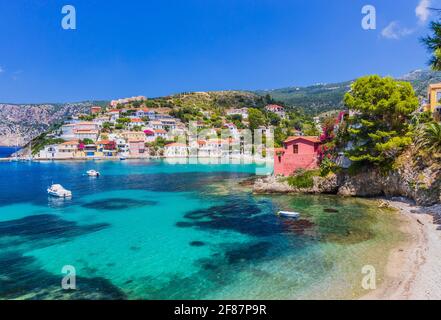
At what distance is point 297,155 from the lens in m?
37.7

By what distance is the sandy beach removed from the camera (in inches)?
487

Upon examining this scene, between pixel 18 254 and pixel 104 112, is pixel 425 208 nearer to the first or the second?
pixel 18 254

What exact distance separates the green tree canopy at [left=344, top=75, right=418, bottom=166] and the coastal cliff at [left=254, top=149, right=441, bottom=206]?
149cm

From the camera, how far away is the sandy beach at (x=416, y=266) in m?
12.4

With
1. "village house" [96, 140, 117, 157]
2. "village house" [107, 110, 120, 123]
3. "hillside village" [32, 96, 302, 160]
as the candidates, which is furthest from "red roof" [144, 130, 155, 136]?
"village house" [107, 110, 120, 123]

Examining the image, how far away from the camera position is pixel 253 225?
2366cm

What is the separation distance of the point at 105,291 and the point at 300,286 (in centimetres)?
856

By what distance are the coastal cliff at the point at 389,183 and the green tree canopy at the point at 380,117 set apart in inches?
58.8

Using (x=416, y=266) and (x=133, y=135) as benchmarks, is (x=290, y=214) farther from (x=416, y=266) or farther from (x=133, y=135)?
(x=133, y=135)

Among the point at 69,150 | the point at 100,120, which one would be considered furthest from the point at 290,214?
the point at 100,120

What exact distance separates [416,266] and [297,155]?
23585 mm

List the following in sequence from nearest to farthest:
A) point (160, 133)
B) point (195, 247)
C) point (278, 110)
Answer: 1. point (195, 247)
2. point (160, 133)
3. point (278, 110)

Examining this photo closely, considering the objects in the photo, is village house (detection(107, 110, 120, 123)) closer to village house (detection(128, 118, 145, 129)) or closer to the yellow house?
village house (detection(128, 118, 145, 129))
